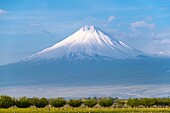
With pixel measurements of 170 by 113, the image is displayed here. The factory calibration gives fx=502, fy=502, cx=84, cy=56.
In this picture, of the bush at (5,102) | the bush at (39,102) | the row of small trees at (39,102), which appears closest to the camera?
the bush at (5,102)

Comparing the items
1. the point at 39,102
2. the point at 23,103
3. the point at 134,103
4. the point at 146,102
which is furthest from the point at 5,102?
the point at 146,102

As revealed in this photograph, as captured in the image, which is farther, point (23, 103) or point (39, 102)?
point (39, 102)

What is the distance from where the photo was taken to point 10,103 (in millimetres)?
81312

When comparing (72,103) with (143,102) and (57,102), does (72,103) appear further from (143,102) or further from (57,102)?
(143,102)

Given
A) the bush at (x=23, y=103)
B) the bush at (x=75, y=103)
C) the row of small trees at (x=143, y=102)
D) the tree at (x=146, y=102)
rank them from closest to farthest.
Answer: the bush at (x=23, y=103) < the bush at (x=75, y=103) < the row of small trees at (x=143, y=102) < the tree at (x=146, y=102)

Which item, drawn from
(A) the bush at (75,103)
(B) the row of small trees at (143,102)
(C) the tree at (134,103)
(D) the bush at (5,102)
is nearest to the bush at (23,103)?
(D) the bush at (5,102)

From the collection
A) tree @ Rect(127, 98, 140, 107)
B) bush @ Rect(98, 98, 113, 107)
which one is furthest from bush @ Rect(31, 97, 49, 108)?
tree @ Rect(127, 98, 140, 107)

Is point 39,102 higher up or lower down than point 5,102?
higher up

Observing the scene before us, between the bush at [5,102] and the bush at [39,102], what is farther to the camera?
the bush at [39,102]

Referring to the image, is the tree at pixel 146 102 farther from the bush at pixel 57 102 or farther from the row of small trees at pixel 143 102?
the bush at pixel 57 102

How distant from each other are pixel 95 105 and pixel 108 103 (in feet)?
9.71

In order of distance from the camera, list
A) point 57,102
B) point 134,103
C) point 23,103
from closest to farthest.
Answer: point 23,103 → point 57,102 → point 134,103

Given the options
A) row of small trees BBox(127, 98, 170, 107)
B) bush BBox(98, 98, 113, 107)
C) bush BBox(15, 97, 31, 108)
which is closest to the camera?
bush BBox(15, 97, 31, 108)

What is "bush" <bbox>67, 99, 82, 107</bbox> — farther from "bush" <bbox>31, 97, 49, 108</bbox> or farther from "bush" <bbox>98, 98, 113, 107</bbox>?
"bush" <bbox>31, 97, 49, 108</bbox>
